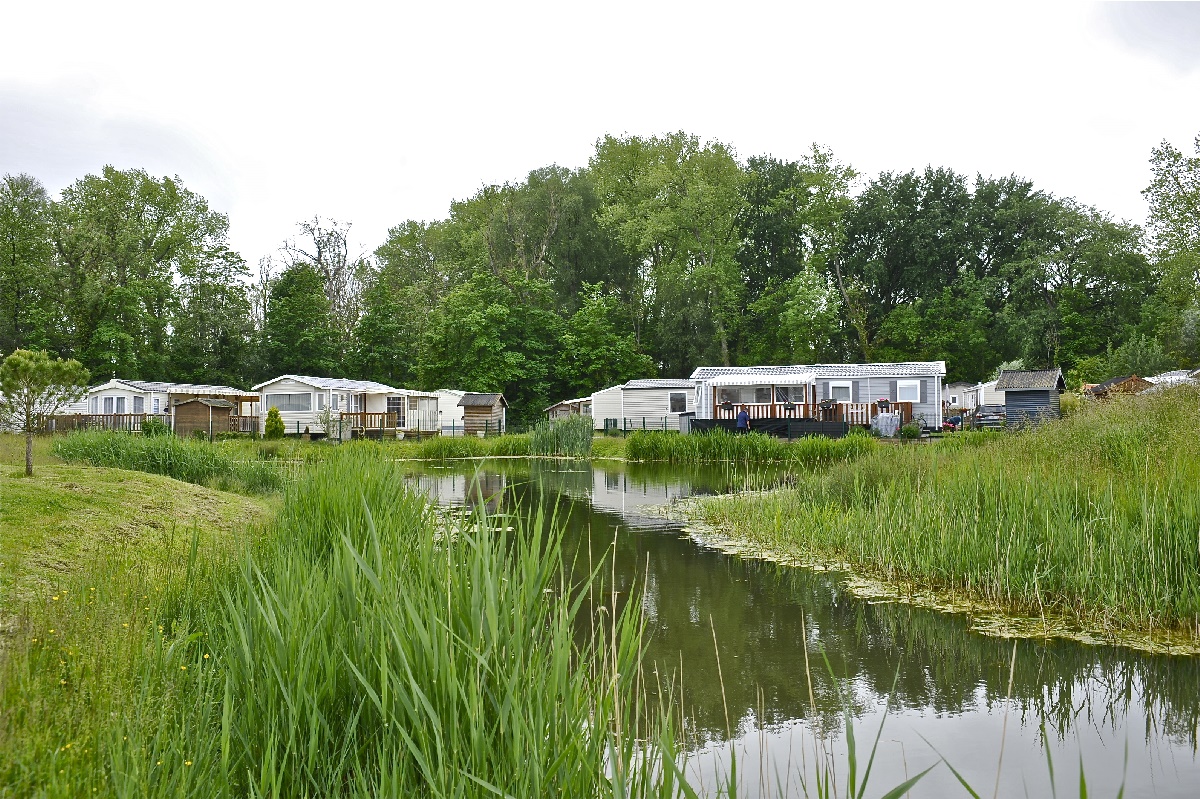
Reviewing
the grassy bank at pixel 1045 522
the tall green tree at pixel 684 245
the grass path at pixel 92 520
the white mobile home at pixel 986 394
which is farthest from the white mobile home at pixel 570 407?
the grass path at pixel 92 520

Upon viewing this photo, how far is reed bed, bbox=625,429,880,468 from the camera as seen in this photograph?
19922 millimetres

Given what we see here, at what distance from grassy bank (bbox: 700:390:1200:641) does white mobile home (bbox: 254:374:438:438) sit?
2494cm

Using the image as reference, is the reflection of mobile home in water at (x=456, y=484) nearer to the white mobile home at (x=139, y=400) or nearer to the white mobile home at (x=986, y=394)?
the white mobile home at (x=139, y=400)

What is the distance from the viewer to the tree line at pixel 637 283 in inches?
1613

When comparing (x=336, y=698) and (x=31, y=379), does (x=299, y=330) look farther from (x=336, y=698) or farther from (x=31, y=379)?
(x=336, y=698)

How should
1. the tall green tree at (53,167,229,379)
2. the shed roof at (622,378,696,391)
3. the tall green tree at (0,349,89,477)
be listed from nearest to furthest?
the tall green tree at (0,349,89,477), the shed roof at (622,378,696,391), the tall green tree at (53,167,229,379)

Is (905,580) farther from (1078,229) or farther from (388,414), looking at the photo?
(1078,229)

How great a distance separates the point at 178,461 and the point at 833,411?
23.5m

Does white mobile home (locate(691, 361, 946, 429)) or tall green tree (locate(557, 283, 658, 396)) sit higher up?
tall green tree (locate(557, 283, 658, 396))

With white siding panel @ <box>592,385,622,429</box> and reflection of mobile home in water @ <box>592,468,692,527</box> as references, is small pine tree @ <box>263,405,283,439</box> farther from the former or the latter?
reflection of mobile home in water @ <box>592,468,692,527</box>

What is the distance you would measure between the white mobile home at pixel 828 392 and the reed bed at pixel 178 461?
20.5m

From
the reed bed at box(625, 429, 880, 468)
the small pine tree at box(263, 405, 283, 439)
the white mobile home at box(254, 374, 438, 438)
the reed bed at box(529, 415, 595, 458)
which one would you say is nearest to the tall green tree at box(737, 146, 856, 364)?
the white mobile home at box(254, 374, 438, 438)

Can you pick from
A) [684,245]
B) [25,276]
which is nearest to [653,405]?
[684,245]

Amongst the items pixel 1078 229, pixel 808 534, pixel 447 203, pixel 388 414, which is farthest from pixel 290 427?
pixel 1078 229
